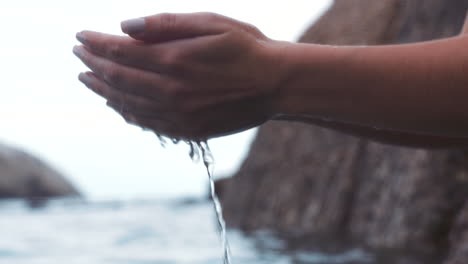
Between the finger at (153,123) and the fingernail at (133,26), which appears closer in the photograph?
the fingernail at (133,26)

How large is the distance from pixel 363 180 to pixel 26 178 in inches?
828

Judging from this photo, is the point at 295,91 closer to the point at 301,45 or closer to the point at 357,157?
the point at 301,45

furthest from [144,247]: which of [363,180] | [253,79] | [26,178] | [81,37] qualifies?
[26,178]

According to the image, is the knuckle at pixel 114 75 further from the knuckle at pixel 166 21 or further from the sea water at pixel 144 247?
the sea water at pixel 144 247

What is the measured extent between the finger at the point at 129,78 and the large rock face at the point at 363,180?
2.84 m

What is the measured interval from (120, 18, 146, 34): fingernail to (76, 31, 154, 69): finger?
4 cm

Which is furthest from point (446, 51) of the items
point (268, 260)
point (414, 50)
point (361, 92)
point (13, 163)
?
point (13, 163)

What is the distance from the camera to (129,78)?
4.59 ft

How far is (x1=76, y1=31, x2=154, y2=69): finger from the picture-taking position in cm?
137

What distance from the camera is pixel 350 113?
4.84ft

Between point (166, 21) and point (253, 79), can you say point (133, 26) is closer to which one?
point (166, 21)

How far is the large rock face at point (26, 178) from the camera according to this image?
25188 mm

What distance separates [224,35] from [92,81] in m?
0.37

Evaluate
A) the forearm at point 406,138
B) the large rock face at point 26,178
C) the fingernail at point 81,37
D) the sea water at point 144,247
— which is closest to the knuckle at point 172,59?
the fingernail at point 81,37
